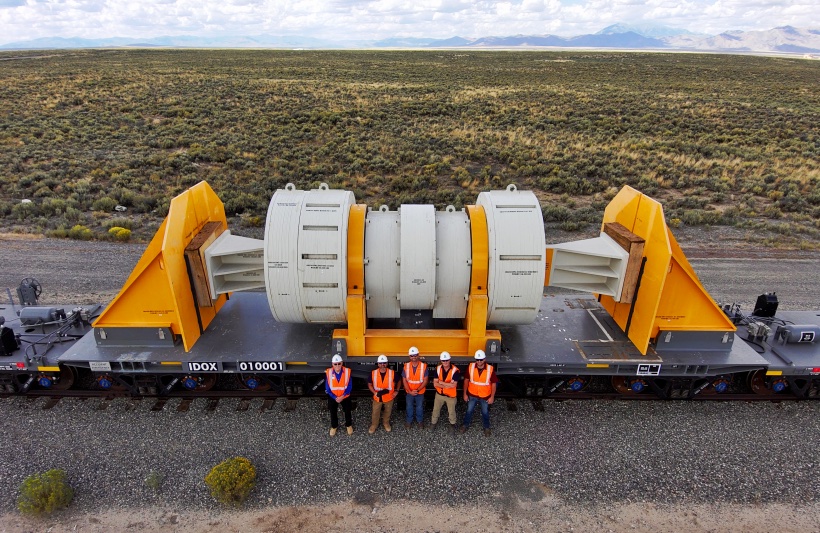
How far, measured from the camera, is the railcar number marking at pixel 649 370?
7.48 m

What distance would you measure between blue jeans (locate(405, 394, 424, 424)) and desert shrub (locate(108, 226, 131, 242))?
1227 centimetres

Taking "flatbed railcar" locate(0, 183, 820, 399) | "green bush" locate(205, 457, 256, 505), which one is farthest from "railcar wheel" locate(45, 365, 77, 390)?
"green bush" locate(205, 457, 256, 505)

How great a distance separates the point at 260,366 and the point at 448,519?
3.50m

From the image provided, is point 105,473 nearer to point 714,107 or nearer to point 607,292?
point 607,292

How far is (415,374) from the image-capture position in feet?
23.4

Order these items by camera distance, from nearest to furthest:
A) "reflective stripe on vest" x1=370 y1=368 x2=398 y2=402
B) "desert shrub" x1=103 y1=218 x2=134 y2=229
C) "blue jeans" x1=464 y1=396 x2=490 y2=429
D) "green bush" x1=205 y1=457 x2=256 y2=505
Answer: "green bush" x1=205 y1=457 x2=256 y2=505, "reflective stripe on vest" x1=370 y1=368 x2=398 y2=402, "blue jeans" x1=464 y1=396 x2=490 y2=429, "desert shrub" x1=103 y1=218 x2=134 y2=229

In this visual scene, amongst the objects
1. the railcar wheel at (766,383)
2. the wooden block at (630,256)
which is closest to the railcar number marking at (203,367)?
the wooden block at (630,256)

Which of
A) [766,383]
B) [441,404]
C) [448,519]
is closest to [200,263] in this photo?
[441,404]

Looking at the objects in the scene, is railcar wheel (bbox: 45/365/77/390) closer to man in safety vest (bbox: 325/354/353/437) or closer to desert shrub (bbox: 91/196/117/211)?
man in safety vest (bbox: 325/354/353/437)

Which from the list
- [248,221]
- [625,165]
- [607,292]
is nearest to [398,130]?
[625,165]

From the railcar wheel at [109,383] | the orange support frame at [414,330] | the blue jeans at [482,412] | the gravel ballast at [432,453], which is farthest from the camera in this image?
the railcar wheel at [109,383]

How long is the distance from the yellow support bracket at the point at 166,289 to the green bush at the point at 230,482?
2.10 m

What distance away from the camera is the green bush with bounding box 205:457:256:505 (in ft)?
20.5

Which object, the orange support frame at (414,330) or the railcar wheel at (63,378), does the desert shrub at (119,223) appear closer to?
the railcar wheel at (63,378)
